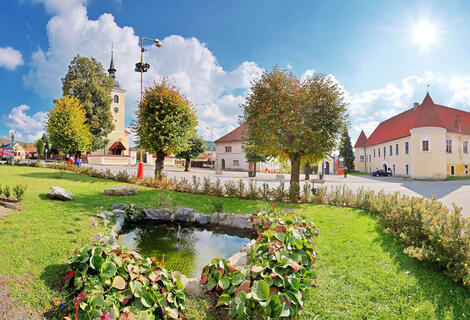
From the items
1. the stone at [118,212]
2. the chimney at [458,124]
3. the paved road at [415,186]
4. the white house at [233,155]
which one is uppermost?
the chimney at [458,124]

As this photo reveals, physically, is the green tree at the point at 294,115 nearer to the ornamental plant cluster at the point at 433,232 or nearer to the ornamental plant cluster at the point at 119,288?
the ornamental plant cluster at the point at 433,232

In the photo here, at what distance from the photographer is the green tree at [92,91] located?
36656 millimetres

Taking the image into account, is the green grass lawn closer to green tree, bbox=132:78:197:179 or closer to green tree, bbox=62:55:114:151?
green tree, bbox=132:78:197:179

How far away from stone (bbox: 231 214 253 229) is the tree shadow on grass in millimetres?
3861

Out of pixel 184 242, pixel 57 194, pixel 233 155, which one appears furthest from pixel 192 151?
pixel 184 242

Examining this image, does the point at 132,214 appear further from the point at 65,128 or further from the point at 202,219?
the point at 65,128

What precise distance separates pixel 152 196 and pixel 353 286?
9.26 meters

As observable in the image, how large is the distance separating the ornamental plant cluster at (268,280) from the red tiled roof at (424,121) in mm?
37720

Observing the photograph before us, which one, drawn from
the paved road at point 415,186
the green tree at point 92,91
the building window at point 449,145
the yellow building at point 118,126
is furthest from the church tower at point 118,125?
the building window at point 449,145

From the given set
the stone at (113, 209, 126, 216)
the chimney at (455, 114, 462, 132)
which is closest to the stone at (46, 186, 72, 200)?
the stone at (113, 209, 126, 216)

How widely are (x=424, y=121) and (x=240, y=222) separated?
3640 centimetres

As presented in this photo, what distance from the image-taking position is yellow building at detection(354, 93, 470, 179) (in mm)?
32562

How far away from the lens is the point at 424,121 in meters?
33.0

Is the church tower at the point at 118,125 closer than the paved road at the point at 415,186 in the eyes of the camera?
No
